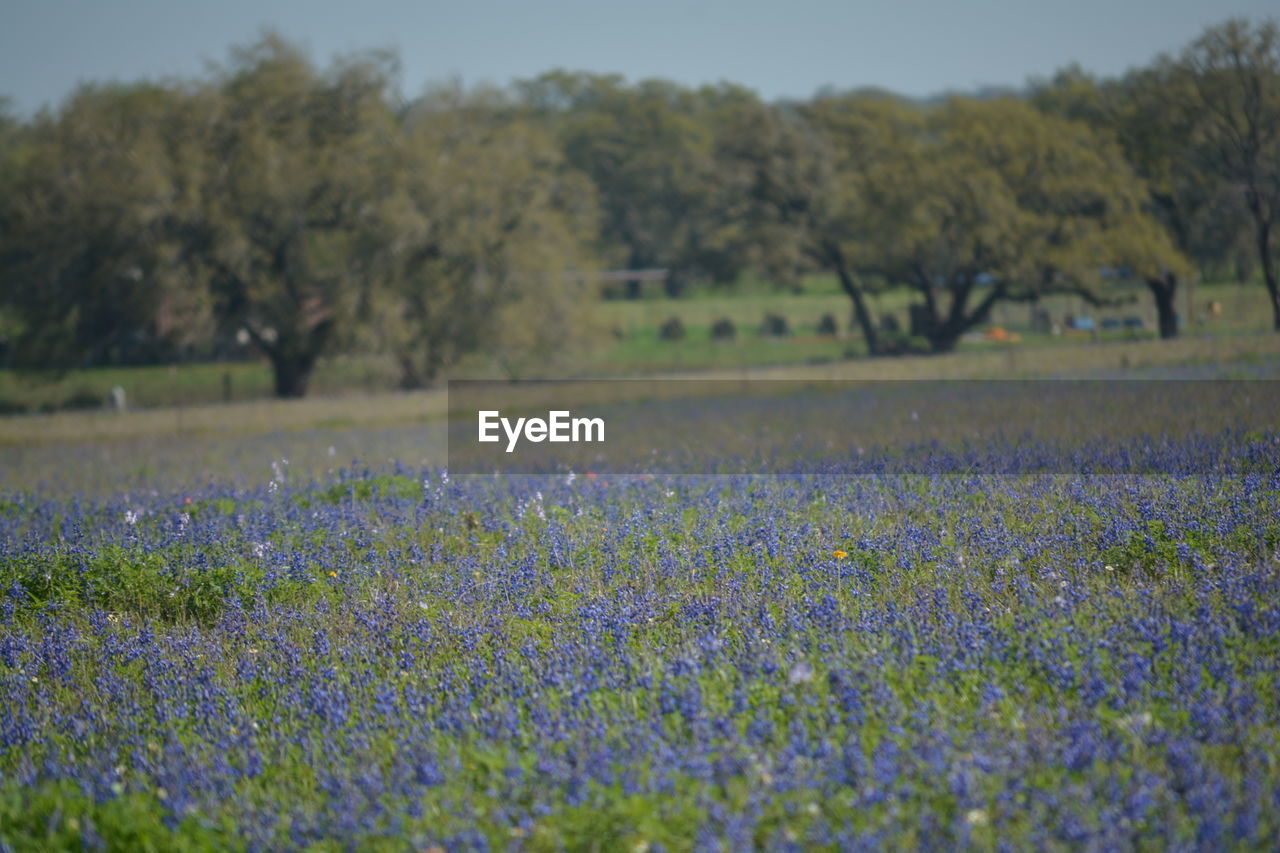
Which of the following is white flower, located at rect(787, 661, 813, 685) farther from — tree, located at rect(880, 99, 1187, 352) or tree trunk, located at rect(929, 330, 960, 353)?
tree trunk, located at rect(929, 330, 960, 353)

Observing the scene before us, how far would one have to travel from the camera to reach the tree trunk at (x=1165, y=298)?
45625 mm

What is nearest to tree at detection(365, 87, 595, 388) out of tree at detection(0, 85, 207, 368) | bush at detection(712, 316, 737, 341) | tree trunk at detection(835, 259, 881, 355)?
tree at detection(0, 85, 207, 368)

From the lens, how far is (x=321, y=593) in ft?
23.4

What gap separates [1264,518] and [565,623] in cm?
407

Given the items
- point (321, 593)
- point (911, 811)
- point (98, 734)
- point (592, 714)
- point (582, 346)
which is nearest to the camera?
point (911, 811)

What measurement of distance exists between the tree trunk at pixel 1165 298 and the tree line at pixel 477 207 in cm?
11

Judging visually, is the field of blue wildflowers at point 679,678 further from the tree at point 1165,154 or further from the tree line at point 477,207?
the tree at point 1165,154

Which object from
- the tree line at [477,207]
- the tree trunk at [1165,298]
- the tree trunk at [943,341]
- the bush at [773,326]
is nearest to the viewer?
the tree line at [477,207]

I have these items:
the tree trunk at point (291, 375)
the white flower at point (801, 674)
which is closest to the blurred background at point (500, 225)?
the tree trunk at point (291, 375)

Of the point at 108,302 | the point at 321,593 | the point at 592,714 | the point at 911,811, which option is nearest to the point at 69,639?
the point at 321,593

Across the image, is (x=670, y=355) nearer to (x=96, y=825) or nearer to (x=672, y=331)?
(x=672, y=331)

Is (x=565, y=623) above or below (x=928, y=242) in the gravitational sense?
below

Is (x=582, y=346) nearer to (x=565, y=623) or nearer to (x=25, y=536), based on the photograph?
(x=25, y=536)

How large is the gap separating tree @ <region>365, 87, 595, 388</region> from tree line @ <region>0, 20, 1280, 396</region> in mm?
83
